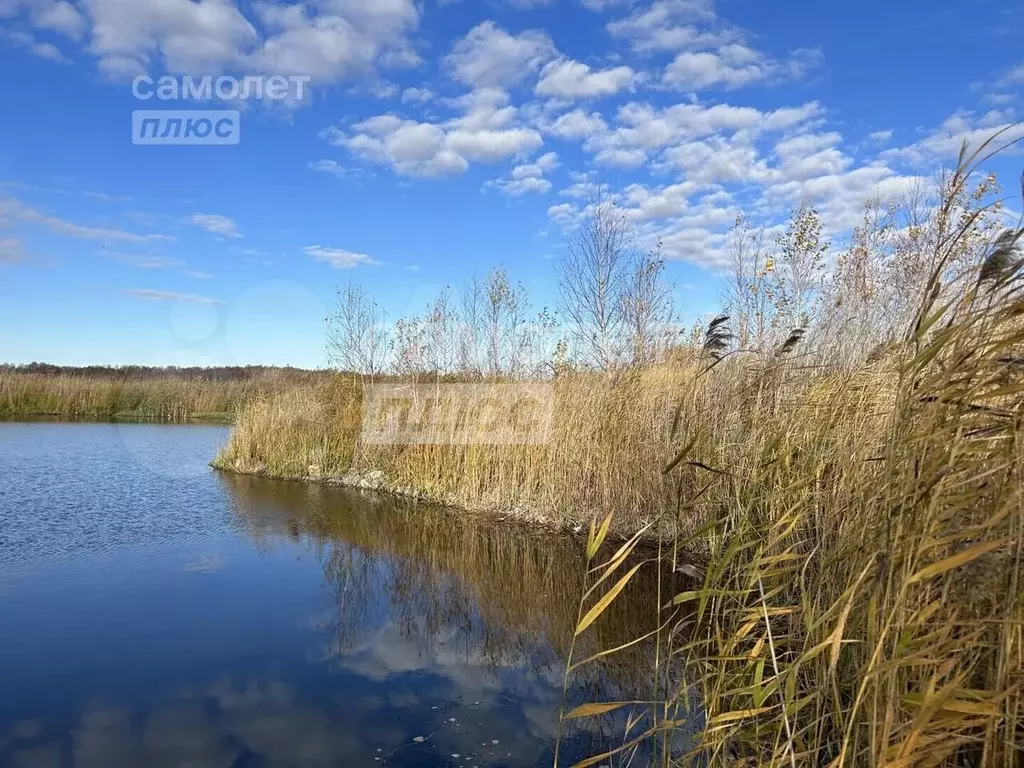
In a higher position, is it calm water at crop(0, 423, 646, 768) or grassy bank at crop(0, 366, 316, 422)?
grassy bank at crop(0, 366, 316, 422)

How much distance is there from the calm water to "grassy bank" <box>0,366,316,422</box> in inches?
654

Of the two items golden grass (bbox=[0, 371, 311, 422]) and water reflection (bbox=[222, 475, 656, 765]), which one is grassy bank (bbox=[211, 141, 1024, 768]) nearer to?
water reflection (bbox=[222, 475, 656, 765])

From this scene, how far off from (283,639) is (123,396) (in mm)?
25054

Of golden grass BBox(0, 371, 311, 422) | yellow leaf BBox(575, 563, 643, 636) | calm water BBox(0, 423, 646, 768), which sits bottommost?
calm water BBox(0, 423, 646, 768)

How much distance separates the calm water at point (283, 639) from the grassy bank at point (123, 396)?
16.6m

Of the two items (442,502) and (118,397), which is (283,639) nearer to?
(442,502)

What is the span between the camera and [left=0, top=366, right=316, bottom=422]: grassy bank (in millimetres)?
23250

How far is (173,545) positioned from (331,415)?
215 inches

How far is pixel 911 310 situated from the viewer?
3330mm

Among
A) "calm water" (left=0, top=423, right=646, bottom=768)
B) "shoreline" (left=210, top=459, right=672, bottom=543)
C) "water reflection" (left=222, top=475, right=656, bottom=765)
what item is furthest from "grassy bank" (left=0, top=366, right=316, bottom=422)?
"water reflection" (left=222, top=475, right=656, bottom=765)

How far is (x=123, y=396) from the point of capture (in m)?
24.6

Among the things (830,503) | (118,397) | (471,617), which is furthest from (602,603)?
(118,397)

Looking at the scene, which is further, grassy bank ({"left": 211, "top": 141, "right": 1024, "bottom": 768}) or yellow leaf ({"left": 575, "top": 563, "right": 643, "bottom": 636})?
yellow leaf ({"left": 575, "top": 563, "right": 643, "bottom": 636})

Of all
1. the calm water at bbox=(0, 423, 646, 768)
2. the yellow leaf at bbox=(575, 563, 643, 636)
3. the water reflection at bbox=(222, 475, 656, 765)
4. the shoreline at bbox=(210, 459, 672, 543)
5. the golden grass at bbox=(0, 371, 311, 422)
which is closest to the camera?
the yellow leaf at bbox=(575, 563, 643, 636)
